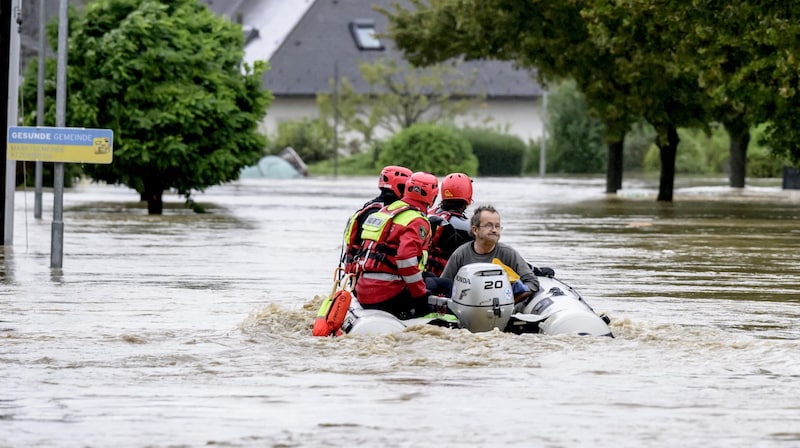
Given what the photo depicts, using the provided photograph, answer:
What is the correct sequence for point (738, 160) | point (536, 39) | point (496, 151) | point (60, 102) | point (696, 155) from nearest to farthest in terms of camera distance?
point (60, 102) → point (536, 39) → point (738, 160) → point (496, 151) → point (696, 155)

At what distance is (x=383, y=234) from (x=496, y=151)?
249 feet

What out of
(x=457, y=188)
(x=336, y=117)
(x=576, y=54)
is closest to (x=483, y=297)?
(x=457, y=188)

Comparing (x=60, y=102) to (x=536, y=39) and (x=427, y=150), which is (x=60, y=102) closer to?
(x=536, y=39)

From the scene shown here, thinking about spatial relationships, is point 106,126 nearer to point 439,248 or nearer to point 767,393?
point 439,248

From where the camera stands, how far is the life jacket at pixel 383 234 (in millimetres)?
13008

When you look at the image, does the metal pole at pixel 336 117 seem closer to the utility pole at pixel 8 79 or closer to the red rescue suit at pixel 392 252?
the utility pole at pixel 8 79

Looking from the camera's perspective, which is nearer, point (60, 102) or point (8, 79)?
point (60, 102)

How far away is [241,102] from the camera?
38219 millimetres

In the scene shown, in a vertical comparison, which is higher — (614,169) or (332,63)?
(332,63)

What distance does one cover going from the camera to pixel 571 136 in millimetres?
88188

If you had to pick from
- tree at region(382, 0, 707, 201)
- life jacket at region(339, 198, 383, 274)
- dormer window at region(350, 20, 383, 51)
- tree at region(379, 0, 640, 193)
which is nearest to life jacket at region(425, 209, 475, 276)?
life jacket at region(339, 198, 383, 274)

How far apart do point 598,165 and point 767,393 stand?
7911 cm

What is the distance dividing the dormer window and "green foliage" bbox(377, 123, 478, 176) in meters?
13.4

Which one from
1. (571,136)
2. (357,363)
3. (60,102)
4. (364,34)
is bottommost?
(357,363)
